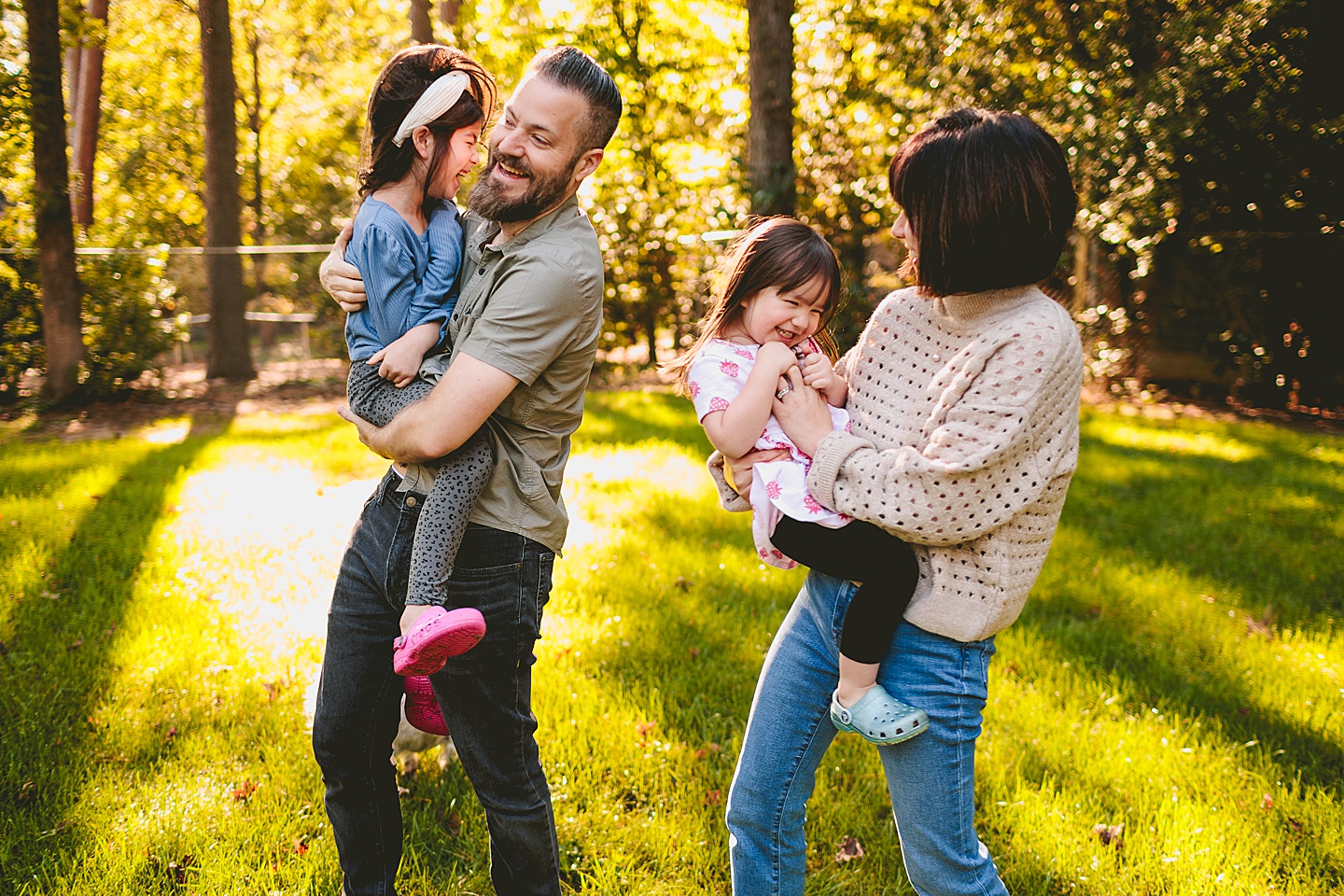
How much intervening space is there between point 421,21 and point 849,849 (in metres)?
11.6

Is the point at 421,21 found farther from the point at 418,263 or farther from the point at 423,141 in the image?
the point at 418,263

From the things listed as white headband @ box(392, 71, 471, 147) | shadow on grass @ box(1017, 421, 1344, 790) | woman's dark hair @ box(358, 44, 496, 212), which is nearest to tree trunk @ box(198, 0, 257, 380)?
shadow on grass @ box(1017, 421, 1344, 790)

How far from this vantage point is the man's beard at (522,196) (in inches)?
80.8

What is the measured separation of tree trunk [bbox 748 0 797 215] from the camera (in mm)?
8758

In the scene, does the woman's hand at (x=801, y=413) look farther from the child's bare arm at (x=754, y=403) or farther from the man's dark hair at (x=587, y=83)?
the man's dark hair at (x=587, y=83)

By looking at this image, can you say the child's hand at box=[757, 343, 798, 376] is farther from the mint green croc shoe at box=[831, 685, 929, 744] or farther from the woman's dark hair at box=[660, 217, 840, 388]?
the mint green croc shoe at box=[831, 685, 929, 744]

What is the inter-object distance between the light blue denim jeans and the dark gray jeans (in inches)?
20.2

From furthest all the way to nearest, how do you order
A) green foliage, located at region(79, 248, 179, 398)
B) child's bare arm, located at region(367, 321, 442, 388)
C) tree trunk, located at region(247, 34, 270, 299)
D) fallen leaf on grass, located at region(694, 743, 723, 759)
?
tree trunk, located at region(247, 34, 270, 299)
green foliage, located at region(79, 248, 179, 398)
fallen leaf on grass, located at region(694, 743, 723, 759)
child's bare arm, located at region(367, 321, 442, 388)

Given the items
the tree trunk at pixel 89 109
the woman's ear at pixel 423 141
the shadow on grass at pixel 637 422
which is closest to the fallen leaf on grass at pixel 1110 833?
the woman's ear at pixel 423 141

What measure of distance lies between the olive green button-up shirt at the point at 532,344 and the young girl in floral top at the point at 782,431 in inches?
11.3

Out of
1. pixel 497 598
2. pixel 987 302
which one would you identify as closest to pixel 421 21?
pixel 497 598

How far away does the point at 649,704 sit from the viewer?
3574 millimetres

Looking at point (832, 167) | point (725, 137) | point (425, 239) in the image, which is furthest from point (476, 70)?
point (725, 137)

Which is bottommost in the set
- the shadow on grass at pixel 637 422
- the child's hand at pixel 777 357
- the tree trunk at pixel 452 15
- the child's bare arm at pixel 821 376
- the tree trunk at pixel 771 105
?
the shadow on grass at pixel 637 422
